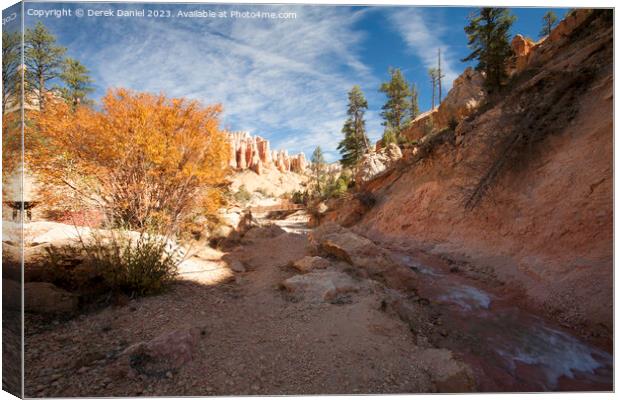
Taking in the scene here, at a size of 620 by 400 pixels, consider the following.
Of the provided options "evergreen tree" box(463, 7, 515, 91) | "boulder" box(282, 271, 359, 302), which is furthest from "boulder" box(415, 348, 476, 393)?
"evergreen tree" box(463, 7, 515, 91)

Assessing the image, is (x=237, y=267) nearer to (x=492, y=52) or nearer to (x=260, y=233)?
(x=260, y=233)

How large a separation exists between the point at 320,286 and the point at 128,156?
4369 millimetres

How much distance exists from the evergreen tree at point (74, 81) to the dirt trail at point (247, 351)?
2765 millimetres

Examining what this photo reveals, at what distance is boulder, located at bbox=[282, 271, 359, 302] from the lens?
3572 millimetres

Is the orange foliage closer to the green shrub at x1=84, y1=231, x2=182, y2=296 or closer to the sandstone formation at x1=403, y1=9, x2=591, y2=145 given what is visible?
the green shrub at x1=84, y1=231, x2=182, y2=296

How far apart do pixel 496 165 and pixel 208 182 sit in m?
6.24

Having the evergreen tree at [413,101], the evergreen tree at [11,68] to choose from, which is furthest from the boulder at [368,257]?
A: the evergreen tree at [11,68]

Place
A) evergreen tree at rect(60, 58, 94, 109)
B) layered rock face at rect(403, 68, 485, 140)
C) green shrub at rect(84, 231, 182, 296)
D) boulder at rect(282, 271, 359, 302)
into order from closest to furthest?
1. evergreen tree at rect(60, 58, 94, 109)
2. green shrub at rect(84, 231, 182, 296)
3. boulder at rect(282, 271, 359, 302)
4. layered rock face at rect(403, 68, 485, 140)

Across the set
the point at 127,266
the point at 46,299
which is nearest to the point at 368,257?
the point at 127,266

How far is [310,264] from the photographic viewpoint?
4781 mm

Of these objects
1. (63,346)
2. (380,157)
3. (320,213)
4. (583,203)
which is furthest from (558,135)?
(320,213)

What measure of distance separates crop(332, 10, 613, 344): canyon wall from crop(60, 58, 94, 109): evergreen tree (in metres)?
6.48

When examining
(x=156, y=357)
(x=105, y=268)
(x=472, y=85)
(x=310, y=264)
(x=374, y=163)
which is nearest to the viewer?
(x=156, y=357)

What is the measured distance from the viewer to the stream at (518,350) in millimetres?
2439
